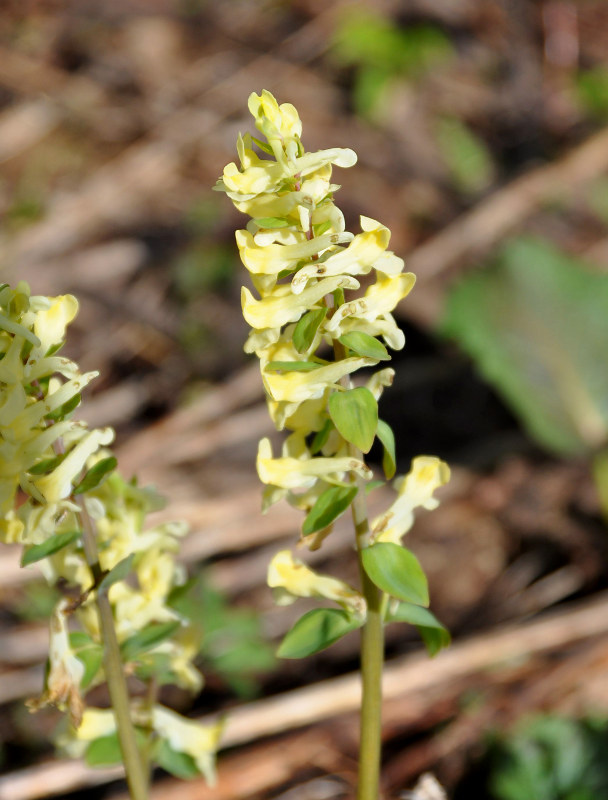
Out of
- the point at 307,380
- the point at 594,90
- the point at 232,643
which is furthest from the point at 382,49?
the point at 307,380

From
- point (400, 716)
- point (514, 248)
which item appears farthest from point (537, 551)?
point (514, 248)

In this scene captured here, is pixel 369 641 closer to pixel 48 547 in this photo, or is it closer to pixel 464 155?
pixel 48 547

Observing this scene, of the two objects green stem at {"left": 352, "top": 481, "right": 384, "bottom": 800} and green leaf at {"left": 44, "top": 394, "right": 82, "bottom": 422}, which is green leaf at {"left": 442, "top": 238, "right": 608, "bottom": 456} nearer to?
green stem at {"left": 352, "top": 481, "right": 384, "bottom": 800}

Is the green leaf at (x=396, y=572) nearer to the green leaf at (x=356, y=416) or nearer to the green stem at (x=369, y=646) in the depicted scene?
the green stem at (x=369, y=646)

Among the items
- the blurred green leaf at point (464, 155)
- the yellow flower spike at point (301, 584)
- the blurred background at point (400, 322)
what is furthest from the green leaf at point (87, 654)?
the blurred green leaf at point (464, 155)

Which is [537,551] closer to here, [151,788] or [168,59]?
[151,788]

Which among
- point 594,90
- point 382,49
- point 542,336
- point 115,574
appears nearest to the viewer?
point 115,574
